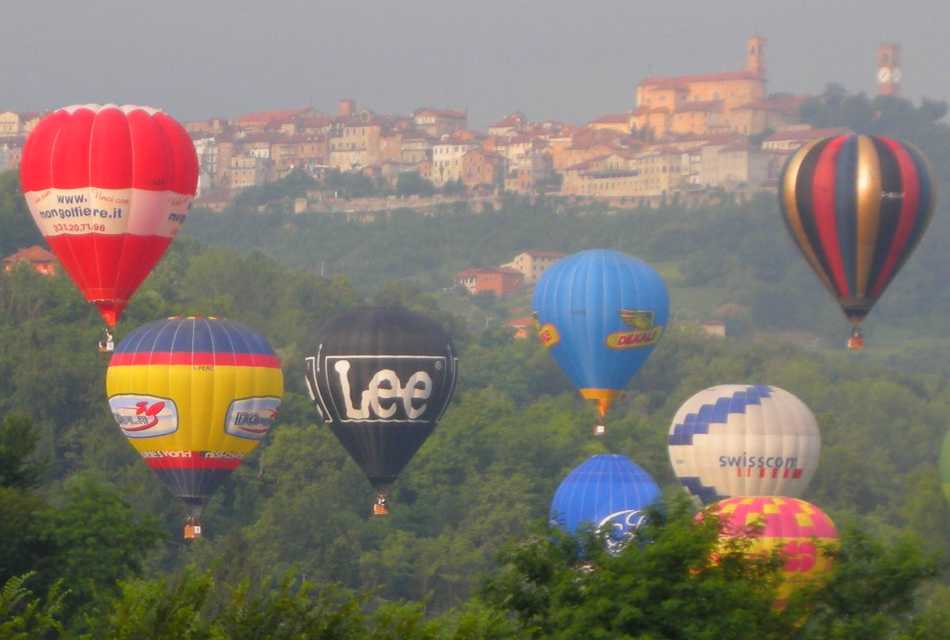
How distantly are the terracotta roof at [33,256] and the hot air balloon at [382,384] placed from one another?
2620 centimetres

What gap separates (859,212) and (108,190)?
7.80 m

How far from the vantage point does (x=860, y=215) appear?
2745cm

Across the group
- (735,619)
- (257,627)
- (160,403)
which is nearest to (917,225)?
(160,403)

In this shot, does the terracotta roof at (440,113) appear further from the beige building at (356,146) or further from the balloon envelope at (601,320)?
the balloon envelope at (601,320)

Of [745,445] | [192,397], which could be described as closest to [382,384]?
[192,397]

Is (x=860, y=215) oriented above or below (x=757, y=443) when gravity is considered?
above

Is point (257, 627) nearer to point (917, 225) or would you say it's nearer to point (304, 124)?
point (917, 225)

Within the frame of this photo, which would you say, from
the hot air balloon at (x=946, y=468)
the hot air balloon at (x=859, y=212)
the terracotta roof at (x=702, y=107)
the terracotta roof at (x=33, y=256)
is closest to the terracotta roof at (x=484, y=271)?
the terracotta roof at (x=702, y=107)

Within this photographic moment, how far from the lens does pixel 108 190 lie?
89.2 feet

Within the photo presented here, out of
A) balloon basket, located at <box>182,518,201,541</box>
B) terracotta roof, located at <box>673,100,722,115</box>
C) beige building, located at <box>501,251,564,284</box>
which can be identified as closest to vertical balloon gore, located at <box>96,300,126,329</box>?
balloon basket, located at <box>182,518,201,541</box>

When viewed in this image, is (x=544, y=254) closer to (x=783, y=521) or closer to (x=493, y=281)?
(x=493, y=281)

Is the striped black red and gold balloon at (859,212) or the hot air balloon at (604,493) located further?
the hot air balloon at (604,493)

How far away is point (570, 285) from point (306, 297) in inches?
1313

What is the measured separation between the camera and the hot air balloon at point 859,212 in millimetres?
27391
